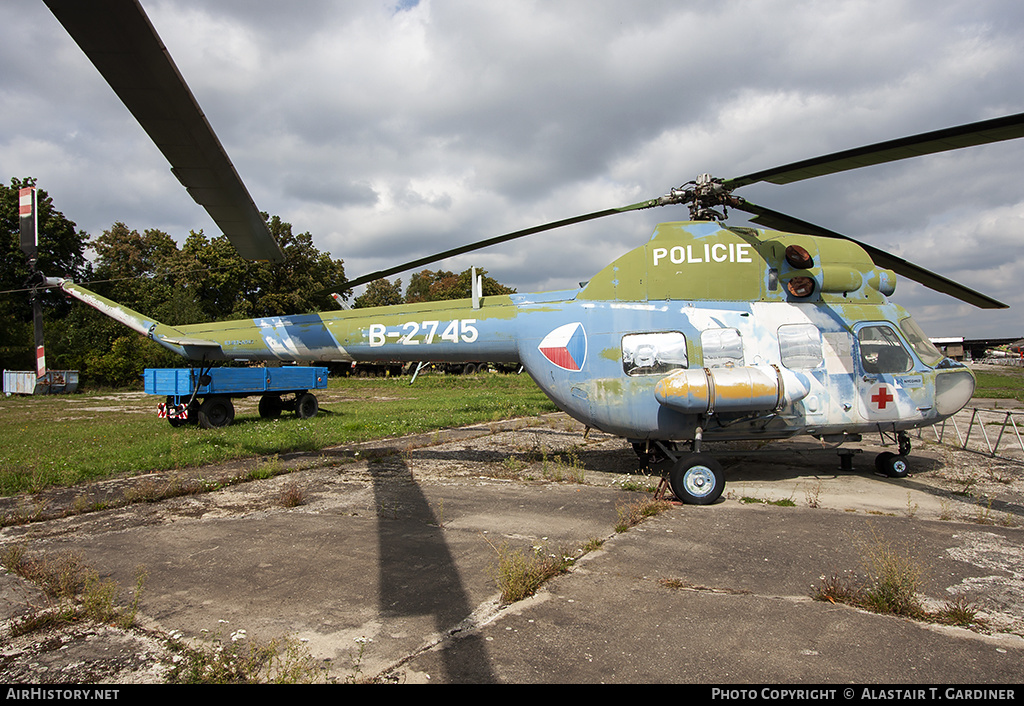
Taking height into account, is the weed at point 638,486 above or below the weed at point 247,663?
below

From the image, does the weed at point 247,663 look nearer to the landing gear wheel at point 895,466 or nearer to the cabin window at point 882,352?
the cabin window at point 882,352

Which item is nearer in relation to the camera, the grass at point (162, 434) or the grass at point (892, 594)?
the grass at point (892, 594)

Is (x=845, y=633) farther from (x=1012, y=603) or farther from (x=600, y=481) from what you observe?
(x=600, y=481)

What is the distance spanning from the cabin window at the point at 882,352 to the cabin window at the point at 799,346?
0.76 meters

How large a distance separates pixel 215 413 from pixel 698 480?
1413 centimetres

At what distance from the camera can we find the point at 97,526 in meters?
6.44

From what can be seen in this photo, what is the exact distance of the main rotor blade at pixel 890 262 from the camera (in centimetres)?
857

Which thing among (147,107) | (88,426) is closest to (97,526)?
(147,107)

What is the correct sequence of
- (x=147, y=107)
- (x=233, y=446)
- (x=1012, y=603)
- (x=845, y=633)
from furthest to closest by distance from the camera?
(x=233, y=446) → (x=147, y=107) → (x=1012, y=603) → (x=845, y=633)

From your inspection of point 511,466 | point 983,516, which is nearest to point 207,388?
point 511,466

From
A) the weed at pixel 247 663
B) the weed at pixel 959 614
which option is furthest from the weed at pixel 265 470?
the weed at pixel 959 614

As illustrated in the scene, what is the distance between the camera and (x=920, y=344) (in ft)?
28.3

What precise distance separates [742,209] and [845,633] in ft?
21.6

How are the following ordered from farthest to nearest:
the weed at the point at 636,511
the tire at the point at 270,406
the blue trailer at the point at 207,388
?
the tire at the point at 270,406 < the blue trailer at the point at 207,388 < the weed at the point at 636,511
